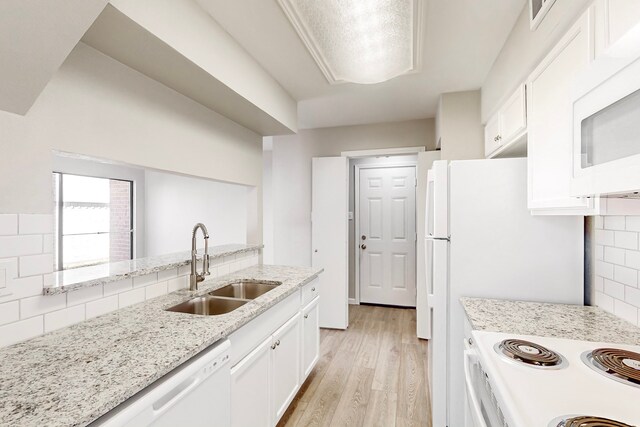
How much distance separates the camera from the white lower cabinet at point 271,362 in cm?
146

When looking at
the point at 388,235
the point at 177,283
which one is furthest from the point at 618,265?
the point at 388,235

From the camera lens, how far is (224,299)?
1880mm

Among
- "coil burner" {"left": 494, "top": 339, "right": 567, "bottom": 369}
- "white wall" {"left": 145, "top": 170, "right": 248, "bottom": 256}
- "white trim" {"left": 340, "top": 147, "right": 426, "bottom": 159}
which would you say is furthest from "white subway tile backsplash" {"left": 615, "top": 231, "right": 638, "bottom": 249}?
"white wall" {"left": 145, "top": 170, "right": 248, "bottom": 256}

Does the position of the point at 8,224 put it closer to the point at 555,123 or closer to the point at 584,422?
the point at 584,422

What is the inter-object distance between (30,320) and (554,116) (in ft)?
7.47

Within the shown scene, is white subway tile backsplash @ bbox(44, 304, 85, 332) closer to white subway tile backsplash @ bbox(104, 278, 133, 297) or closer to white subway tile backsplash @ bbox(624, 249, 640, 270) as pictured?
white subway tile backsplash @ bbox(104, 278, 133, 297)

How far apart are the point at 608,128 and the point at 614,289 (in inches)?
41.0

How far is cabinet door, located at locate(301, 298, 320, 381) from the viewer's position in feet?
7.45

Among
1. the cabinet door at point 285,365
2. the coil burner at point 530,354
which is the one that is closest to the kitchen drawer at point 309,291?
the cabinet door at point 285,365

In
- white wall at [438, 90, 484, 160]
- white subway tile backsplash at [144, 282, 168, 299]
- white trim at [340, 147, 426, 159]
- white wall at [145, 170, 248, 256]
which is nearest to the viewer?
white subway tile backsplash at [144, 282, 168, 299]

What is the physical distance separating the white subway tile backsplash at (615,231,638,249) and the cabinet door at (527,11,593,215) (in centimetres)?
30

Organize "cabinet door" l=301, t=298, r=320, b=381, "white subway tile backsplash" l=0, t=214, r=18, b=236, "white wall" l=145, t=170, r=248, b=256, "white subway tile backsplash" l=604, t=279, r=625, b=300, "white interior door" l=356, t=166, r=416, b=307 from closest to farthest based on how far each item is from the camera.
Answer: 1. "white subway tile backsplash" l=0, t=214, r=18, b=236
2. "white subway tile backsplash" l=604, t=279, r=625, b=300
3. "cabinet door" l=301, t=298, r=320, b=381
4. "white interior door" l=356, t=166, r=416, b=307
5. "white wall" l=145, t=170, r=248, b=256

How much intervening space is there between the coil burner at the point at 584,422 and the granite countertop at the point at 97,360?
3.54 feet

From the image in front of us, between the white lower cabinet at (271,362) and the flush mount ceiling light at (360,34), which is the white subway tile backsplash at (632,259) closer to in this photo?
the flush mount ceiling light at (360,34)
